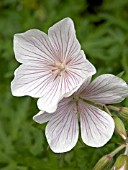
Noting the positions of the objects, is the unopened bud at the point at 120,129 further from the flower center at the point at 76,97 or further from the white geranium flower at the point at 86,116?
the flower center at the point at 76,97

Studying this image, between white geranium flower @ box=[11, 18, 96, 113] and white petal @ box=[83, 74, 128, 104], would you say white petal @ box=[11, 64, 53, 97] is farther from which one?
white petal @ box=[83, 74, 128, 104]

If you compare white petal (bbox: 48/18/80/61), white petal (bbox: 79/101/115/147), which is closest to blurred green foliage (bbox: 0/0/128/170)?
white petal (bbox: 79/101/115/147)

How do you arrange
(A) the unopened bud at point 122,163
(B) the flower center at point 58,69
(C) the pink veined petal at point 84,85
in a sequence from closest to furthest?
(A) the unopened bud at point 122,163, (C) the pink veined petal at point 84,85, (B) the flower center at point 58,69

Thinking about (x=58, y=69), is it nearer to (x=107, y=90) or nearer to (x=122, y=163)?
(x=107, y=90)

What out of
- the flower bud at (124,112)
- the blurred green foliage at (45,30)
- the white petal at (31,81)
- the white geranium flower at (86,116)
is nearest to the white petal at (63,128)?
the white geranium flower at (86,116)

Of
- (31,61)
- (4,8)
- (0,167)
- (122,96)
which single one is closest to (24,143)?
(0,167)

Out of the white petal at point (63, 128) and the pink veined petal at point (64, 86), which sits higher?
the pink veined petal at point (64, 86)
